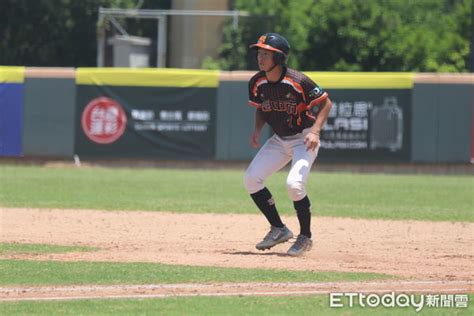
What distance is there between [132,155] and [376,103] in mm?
5097

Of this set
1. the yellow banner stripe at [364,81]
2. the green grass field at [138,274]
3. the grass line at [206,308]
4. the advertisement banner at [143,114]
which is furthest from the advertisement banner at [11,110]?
the grass line at [206,308]

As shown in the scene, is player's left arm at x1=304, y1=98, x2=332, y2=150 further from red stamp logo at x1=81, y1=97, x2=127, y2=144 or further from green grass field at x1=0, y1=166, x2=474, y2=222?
red stamp logo at x1=81, y1=97, x2=127, y2=144

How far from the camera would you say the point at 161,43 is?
2702 centimetres

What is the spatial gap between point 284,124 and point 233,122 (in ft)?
38.1

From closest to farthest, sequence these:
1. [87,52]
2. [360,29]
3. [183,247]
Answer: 1. [183,247]
2. [360,29]
3. [87,52]

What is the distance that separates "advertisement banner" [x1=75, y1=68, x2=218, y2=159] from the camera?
2100 cm

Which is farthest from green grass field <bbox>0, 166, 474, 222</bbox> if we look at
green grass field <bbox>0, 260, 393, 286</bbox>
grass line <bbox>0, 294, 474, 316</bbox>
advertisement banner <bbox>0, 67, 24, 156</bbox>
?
grass line <bbox>0, 294, 474, 316</bbox>

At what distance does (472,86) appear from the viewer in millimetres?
20875

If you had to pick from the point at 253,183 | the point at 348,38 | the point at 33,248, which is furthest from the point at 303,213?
the point at 348,38

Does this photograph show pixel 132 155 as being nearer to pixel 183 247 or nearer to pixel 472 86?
pixel 472 86

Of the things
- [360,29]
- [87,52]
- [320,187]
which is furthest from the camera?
[87,52]

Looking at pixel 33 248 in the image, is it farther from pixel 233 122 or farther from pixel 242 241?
pixel 233 122

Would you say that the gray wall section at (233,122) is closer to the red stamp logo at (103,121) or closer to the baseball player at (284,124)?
the red stamp logo at (103,121)

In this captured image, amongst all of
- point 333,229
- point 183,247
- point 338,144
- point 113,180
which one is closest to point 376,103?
point 338,144
